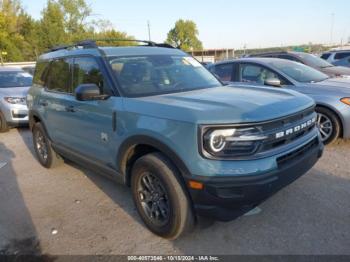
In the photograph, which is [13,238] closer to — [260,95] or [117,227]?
[117,227]

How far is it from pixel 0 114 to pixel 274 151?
7848 mm

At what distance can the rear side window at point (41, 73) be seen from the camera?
203 inches

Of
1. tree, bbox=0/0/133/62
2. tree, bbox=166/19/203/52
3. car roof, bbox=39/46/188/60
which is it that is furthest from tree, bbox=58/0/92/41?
car roof, bbox=39/46/188/60

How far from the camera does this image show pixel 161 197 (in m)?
3.13

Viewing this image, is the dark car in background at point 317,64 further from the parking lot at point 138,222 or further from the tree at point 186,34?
the tree at point 186,34

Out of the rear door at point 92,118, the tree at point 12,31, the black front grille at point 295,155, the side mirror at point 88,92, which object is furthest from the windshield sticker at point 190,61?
the tree at point 12,31

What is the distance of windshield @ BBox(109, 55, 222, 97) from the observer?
3.51 metres

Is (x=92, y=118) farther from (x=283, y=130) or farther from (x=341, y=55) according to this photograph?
(x=341, y=55)

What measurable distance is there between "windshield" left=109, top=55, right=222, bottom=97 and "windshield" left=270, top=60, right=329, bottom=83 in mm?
2550

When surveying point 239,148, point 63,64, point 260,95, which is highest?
point 63,64

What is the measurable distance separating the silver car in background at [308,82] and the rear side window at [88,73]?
3.13 meters

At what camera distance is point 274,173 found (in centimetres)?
266

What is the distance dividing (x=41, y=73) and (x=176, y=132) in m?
3.56

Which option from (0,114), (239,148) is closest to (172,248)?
(239,148)
